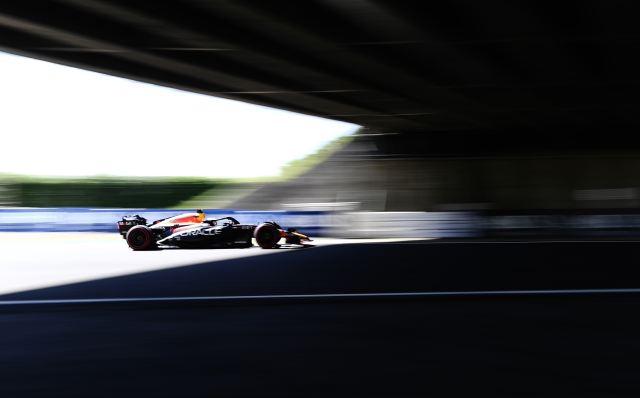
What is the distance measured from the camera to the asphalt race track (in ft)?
13.7

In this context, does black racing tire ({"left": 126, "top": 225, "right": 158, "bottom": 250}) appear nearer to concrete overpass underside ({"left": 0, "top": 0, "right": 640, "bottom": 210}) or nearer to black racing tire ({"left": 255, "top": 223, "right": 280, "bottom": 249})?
black racing tire ({"left": 255, "top": 223, "right": 280, "bottom": 249})

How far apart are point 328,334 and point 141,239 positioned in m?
10.1

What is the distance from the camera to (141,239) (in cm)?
1479

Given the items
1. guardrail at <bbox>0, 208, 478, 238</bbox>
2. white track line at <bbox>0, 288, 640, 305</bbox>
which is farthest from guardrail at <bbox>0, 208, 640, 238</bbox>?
white track line at <bbox>0, 288, 640, 305</bbox>

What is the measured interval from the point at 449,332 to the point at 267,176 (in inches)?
1146

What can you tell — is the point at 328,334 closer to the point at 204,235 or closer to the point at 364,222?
the point at 204,235

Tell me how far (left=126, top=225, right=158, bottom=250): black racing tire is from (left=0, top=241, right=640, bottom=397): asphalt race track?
4881 mm

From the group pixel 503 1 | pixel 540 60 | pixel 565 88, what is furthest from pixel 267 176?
pixel 503 1

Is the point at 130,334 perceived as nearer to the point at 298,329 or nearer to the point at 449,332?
the point at 298,329

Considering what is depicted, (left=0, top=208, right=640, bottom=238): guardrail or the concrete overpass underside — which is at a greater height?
the concrete overpass underside

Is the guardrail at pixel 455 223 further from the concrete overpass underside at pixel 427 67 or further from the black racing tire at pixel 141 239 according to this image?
the black racing tire at pixel 141 239

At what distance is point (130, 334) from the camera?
5703 millimetres

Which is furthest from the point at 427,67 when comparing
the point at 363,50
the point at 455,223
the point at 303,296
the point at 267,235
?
A: the point at 303,296

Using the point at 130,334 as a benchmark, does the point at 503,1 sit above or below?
above
